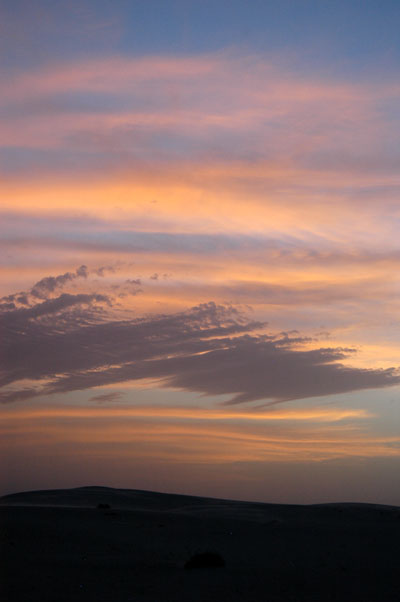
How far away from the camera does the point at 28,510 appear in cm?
2528

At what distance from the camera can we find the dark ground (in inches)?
585

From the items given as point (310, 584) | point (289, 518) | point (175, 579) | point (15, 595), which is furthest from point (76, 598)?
point (289, 518)

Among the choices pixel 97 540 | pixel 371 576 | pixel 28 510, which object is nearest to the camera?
pixel 371 576

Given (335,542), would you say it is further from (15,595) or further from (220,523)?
(15,595)

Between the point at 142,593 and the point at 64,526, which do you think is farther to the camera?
the point at 64,526

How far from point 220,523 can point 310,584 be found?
32.2ft

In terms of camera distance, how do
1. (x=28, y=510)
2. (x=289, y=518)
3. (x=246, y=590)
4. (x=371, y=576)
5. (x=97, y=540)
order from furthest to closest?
(x=289, y=518), (x=28, y=510), (x=97, y=540), (x=371, y=576), (x=246, y=590)

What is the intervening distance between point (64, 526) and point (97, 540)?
2495mm

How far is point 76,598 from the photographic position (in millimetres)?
13867

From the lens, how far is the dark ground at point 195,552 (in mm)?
14859

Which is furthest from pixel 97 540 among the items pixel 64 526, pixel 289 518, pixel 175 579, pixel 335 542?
pixel 289 518

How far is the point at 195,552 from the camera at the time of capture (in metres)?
19.3

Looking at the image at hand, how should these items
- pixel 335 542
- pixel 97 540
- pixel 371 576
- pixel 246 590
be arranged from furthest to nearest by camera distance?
1. pixel 335 542
2. pixel 97 540
3. pixel 371 576
4. pixel 246 590

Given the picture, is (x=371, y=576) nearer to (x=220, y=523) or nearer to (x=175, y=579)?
(x=175, y=579)
